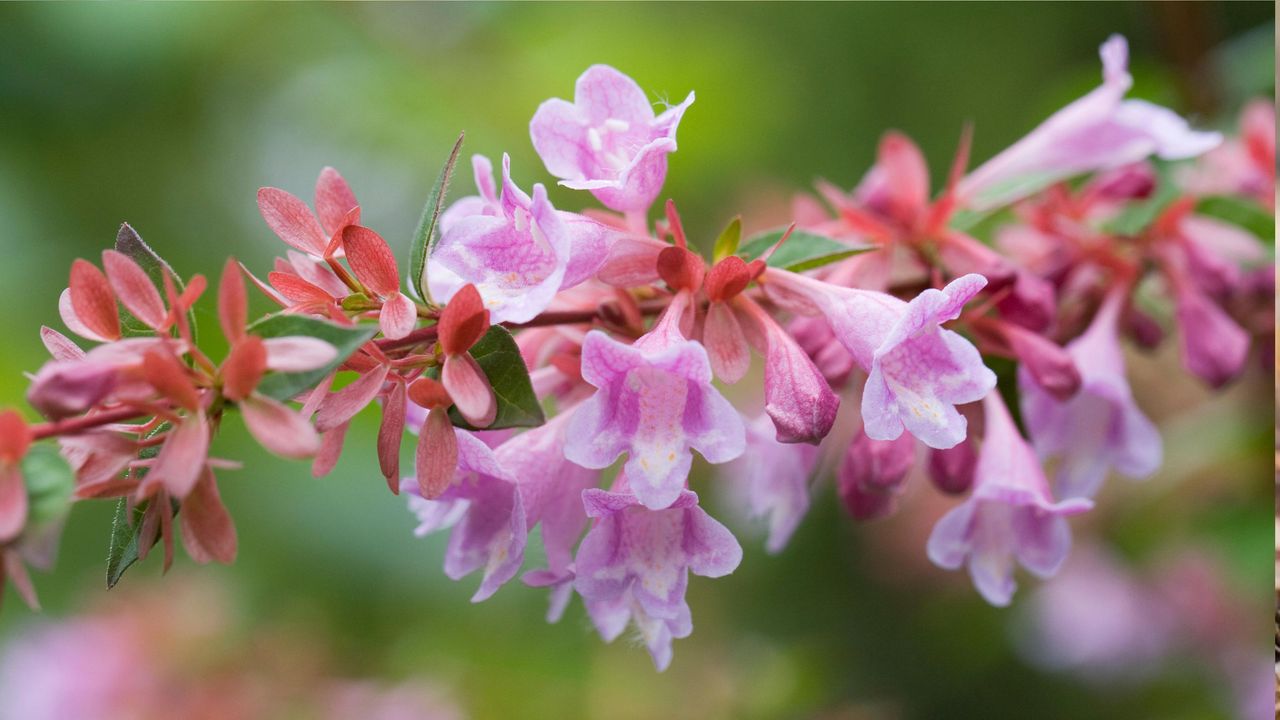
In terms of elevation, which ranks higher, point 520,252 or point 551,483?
point 520,252

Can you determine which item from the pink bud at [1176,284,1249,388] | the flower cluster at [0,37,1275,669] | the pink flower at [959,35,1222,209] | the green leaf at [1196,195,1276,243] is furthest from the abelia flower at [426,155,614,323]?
the green leaf at [1196,195,1276,243]

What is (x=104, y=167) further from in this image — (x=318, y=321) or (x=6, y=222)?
(x=318, y=321)

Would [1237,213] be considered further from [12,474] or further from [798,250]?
[12,474]

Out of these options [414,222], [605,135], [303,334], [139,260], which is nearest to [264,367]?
[303,334]

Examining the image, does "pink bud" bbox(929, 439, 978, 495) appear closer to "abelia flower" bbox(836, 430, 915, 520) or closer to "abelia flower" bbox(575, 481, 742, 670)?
"abelia flower" bbox(836, 430, 915, 520)

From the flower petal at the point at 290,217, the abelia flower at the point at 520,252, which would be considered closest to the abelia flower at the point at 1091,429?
the abelia flower at the point at 520,252

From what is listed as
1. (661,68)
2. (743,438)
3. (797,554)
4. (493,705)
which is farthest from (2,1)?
(743,438)
